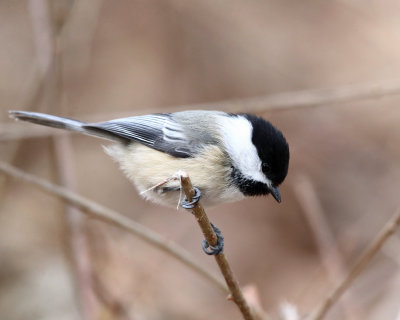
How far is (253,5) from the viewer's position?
5.68 metres

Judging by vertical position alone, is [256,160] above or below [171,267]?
above

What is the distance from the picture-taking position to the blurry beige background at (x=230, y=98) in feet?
15.2

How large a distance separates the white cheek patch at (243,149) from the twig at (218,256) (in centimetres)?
50

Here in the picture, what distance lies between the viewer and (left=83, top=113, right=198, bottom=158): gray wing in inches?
99.7

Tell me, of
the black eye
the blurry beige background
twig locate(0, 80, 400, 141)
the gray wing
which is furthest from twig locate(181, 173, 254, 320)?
the blurry beige background

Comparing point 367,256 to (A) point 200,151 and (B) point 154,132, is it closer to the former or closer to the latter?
(A) point 200,151

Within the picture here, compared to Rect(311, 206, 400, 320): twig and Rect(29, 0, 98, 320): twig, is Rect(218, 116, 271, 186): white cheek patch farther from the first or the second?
Rect(29, 0, 98, 320): twig

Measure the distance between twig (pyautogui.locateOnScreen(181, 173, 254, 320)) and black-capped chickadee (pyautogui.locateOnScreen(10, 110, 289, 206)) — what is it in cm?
42

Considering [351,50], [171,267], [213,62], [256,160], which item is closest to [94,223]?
[171,267]

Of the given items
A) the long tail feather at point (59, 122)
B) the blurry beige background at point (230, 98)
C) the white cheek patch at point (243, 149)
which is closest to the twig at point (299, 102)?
the long tail feather at point (59, 122)

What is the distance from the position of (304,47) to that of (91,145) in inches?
105

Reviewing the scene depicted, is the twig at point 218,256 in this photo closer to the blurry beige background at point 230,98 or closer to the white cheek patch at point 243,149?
the white cheek patch at point 243,149

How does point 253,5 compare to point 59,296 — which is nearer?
point 59,296

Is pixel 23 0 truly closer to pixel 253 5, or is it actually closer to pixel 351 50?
pixel 253 5
